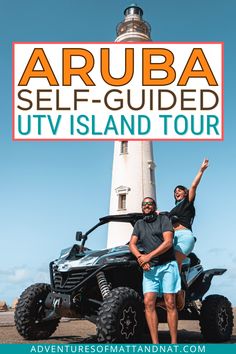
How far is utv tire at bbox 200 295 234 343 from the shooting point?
8.05 meters

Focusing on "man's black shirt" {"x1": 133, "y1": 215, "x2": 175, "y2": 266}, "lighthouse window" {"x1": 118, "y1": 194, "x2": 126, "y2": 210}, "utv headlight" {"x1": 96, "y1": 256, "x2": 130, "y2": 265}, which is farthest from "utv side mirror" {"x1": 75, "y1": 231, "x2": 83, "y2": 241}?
"lighthouse window" {"x1": 118, "y1": 194, "x2": 126, "y2": 210}

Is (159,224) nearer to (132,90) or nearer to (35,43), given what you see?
(132,90)

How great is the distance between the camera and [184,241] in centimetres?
729

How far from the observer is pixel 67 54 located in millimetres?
11234

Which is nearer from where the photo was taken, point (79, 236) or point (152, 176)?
point (79, 236)

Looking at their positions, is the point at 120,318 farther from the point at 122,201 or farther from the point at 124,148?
the point at 124,148

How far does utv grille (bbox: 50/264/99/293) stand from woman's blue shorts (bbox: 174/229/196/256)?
1265 millimetres

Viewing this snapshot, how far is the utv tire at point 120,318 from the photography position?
617 centimetres

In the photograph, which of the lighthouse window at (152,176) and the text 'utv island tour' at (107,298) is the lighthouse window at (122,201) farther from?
the text 'utv island tour' at (107,298)

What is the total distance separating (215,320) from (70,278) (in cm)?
258

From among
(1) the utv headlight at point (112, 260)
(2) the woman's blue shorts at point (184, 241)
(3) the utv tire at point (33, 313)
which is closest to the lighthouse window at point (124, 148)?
(3) the utv tire at point (33, 313)

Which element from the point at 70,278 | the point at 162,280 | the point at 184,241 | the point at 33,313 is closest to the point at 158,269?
the point at 162,280

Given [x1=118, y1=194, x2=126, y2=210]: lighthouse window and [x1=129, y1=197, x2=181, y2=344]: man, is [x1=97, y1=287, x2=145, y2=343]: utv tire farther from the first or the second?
[x1=118, y1=194, x2=126, y2=210]: lighthouse window

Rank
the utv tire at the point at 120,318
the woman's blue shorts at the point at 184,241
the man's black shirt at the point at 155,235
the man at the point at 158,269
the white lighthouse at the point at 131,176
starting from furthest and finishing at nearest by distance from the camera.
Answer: the white lighthouse at the point at 131,176 → the woman's blue shorts at the point at 184,241 → the man's black shirt at the point at 155,235 → the man at the point at 158,269 → the utv tire at the point at 120,318
